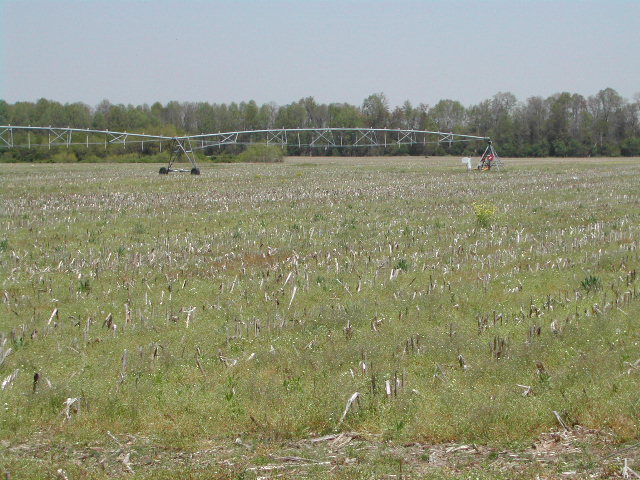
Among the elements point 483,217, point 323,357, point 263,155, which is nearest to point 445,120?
point 263,155

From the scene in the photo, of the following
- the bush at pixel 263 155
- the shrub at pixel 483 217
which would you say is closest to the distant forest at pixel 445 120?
the bush at pixel 263 155

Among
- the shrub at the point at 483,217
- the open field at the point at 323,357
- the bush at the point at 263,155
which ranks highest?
the bush at the point at 263,155

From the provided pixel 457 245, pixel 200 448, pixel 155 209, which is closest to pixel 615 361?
pixel 200 448

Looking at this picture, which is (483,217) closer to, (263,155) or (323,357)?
(323,357)

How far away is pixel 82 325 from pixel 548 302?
19.1ft

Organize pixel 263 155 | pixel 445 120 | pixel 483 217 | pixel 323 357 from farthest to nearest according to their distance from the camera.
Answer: pixel 445 120 → pixel 263 155 → pixel 483 217 → pixel 323 357

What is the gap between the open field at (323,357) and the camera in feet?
20.5

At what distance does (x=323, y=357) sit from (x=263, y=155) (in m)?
78.5

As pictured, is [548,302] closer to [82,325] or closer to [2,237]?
[82,325]

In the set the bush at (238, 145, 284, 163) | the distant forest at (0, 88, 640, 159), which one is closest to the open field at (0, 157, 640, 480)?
the bush at (238, 145, 284, 163)

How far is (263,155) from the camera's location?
8594cm

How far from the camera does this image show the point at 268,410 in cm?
712

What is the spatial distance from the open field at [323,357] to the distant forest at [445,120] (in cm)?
8972

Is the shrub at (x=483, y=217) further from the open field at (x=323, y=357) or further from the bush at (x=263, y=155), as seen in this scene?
the bush at (x=263, y=155)
